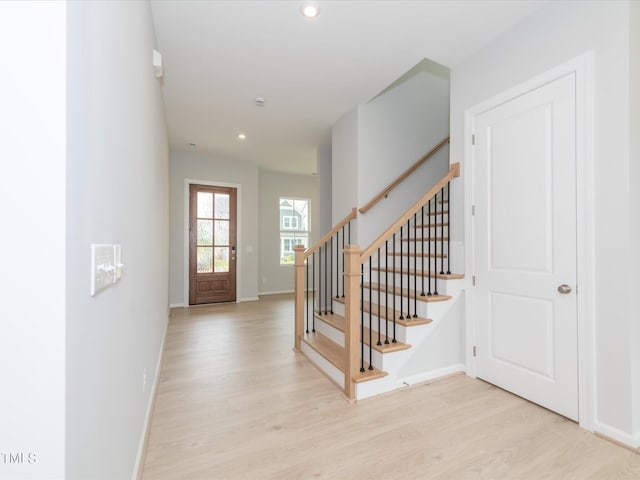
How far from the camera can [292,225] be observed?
745cm

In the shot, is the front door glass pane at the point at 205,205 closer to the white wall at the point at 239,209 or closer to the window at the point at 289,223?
the white wall at the point at 239,209

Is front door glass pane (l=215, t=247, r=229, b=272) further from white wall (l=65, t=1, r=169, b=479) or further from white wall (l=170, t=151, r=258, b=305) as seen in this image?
white wall (l=65, t=1, r=169, b=479)

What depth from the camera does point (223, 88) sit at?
328 cm

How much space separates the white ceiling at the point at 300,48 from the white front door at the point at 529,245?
695mm

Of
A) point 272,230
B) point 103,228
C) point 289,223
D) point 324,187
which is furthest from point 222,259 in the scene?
point 103,228

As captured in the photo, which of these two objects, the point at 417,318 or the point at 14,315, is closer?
the point at 14,315

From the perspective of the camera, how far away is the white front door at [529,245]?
78.7 inches

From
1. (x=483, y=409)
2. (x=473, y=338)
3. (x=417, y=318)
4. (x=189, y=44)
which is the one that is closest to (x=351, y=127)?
(x=189, y=44)

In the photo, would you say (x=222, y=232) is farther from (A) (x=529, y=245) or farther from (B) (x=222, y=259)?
(A) (x=529, y=245)

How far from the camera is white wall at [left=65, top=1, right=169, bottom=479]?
2.24 feet

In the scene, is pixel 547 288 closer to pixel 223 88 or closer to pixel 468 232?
pixel 468 232

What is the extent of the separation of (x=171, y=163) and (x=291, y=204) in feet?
9.15

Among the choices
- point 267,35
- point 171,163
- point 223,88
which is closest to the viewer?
point 267,35

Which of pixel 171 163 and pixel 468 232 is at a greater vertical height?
pixel 171 163
